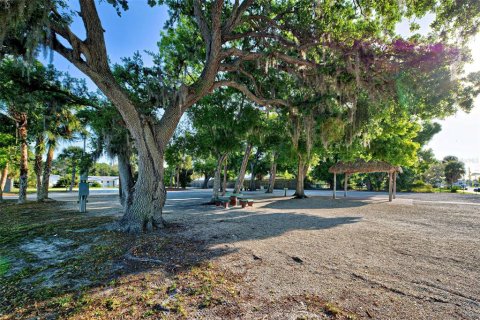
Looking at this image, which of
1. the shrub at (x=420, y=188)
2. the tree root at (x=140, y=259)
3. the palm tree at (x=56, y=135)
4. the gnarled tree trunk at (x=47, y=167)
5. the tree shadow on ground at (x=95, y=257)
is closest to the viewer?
the tree shadow on ground at (x=95, y=257)

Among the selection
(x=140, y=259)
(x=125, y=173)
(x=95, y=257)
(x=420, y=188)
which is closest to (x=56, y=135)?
(x=125, y=173)

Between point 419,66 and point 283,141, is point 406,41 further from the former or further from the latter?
point 283,141

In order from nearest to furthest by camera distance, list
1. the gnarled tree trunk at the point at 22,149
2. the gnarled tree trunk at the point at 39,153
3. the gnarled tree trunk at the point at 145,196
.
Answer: the gnarled tree trunk at the point at 145,196, the gnarled tree trunk at the point at 22,149, the gnarled tree trunk at the point at 39,153

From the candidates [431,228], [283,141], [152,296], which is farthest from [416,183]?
[152,296]

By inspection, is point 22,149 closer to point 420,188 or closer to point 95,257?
point 95,257

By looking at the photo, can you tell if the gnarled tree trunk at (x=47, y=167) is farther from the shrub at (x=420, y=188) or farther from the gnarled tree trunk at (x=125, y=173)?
the shrub at (x=420, y=188)

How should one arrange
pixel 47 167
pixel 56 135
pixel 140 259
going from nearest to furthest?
1. pixel 140 259
2. pixel 56 135
3. pixel 47 167

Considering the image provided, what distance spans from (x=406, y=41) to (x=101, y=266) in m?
8.57

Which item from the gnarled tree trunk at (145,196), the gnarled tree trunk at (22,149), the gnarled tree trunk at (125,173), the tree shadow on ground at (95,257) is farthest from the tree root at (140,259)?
the gnarled tree trunk at (22,149)

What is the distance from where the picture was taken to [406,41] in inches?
237

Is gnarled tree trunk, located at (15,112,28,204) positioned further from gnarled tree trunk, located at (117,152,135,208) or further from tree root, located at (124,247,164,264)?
tree root, located at (124,247,164,264)

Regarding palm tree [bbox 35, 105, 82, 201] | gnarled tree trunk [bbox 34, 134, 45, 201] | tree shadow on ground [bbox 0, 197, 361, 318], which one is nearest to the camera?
tree shadow on ground [bbox 0, 197, 361, 318]

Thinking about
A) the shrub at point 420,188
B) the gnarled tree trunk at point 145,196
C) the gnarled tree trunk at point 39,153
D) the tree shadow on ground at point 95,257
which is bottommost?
the shrub at point 420,188

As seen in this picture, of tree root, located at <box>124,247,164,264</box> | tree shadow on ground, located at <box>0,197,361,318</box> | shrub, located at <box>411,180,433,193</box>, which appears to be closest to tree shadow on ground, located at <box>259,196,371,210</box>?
tree shadow on ground, located at <box>0,197,361,318</box>
